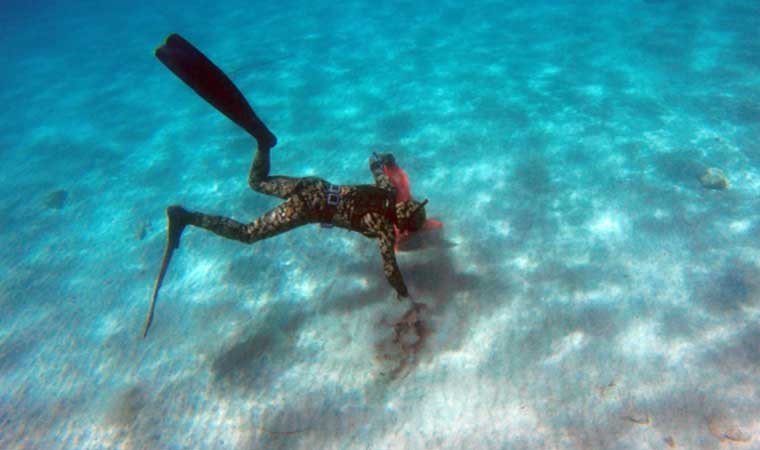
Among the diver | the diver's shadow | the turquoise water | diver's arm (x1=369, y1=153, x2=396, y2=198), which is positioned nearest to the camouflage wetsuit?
the diver

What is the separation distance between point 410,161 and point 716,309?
603 cm

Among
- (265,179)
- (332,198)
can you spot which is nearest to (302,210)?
(332,198)

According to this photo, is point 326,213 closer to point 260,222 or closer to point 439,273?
point 260,222

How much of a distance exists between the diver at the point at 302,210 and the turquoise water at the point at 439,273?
1.03m

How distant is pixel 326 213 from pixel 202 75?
2.32 metres

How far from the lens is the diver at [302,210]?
529cm

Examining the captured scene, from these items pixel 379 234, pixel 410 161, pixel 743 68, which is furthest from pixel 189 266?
pixel 743 68

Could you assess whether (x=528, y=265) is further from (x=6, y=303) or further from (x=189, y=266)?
(x=6, y=303)

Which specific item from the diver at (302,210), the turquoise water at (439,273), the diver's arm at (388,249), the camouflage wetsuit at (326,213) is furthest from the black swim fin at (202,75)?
the turquoise water at (439,273)

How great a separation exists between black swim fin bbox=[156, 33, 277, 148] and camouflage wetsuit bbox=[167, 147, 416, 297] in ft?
4.25

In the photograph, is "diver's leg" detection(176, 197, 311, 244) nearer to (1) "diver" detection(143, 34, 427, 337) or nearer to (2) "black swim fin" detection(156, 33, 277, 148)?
(1) "diver" detection(143, 34, 427, 337)

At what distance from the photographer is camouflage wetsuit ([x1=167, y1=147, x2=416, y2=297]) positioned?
557 cm

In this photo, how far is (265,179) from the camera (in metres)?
Answer: 6.18

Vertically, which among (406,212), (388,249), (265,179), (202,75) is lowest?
(388,249)
